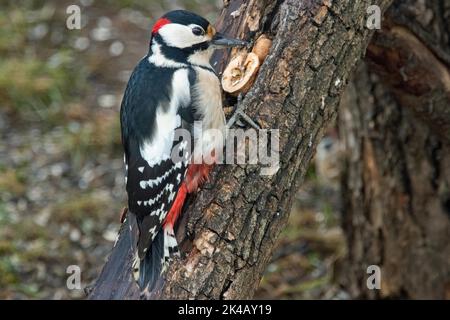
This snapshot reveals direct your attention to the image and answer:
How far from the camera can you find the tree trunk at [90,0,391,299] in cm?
326

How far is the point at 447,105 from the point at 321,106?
119 cm

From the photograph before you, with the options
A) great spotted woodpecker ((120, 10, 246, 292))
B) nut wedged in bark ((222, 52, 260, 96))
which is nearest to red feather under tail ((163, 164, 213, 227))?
great spotted woodpecker ((120, 10, 246, 292))

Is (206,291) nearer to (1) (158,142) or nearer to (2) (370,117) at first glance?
(1) (158,142)

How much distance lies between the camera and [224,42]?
3799 mm

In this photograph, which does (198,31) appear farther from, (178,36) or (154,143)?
(154,143)

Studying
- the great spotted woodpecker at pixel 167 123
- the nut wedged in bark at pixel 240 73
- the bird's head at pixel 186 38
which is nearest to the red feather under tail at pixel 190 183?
the great spotted woodpecker at pixel 167 123

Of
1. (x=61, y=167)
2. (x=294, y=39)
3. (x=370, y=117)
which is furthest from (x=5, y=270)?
(x=294, y=39)

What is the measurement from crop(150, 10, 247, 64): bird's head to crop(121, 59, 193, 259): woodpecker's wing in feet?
0.43

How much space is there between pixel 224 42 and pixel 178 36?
0.23 m

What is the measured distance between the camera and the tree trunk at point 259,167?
3258mm

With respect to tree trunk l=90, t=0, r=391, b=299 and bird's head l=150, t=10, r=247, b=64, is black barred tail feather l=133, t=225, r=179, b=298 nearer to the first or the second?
tree trunk l=90, t=0, r=391, b=299

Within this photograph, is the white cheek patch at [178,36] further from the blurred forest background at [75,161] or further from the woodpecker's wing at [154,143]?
the blurred forest background at [75,161]

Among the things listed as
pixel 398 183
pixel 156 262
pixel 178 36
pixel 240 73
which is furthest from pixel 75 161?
pixel 156 262

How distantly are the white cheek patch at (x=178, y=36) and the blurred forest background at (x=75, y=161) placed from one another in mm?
2057
